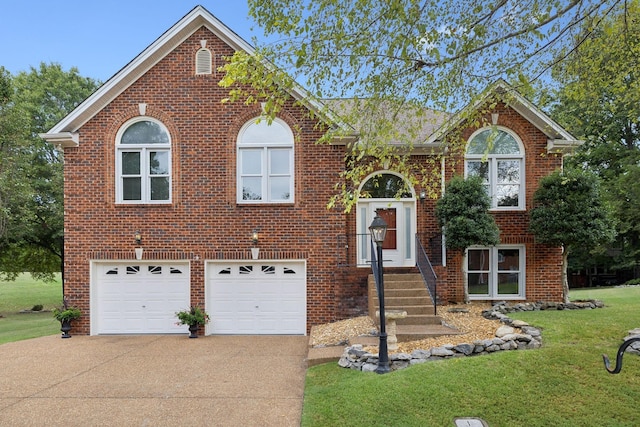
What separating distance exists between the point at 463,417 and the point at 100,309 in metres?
9.24

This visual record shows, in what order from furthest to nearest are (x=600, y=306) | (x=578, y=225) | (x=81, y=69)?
(x=81, y=69) < (x=600, y=306) < (x=578, y=225)

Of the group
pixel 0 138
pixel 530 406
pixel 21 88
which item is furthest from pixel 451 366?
pixel 21 88

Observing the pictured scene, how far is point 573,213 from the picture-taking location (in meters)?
9.92

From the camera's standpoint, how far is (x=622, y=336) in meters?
7.09

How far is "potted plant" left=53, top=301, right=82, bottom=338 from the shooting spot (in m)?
9.70

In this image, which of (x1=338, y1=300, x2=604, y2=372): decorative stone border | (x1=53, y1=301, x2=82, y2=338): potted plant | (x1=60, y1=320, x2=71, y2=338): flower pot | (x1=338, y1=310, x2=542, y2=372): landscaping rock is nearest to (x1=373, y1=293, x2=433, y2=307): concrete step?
(x1=338, y1=300, x2=604, y2=372): decorative stone border

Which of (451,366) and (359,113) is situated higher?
(359,113)

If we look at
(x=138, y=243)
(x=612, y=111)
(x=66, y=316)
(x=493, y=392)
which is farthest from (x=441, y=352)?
(x=66, y=316)

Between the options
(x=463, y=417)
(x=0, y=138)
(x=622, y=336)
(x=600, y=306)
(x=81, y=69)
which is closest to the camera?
(x=463, y=417)

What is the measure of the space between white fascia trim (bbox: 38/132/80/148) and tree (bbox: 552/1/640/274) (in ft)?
35.6

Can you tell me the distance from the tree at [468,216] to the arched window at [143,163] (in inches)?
286

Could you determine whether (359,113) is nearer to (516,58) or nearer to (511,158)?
(516,58)

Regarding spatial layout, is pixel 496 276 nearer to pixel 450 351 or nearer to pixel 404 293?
pixel 404 293

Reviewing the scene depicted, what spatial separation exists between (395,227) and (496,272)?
3.16 metres
